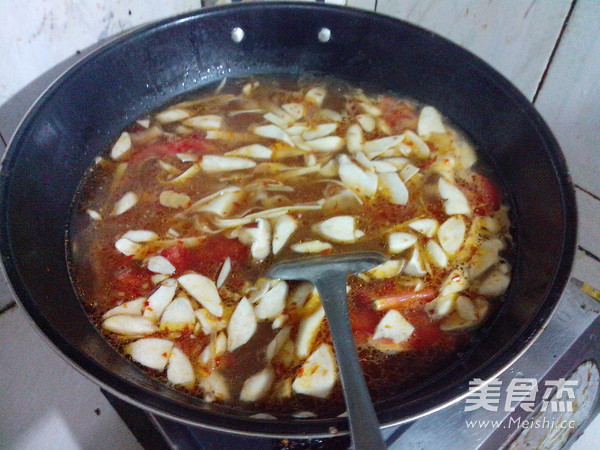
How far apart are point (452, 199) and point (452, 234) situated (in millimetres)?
69

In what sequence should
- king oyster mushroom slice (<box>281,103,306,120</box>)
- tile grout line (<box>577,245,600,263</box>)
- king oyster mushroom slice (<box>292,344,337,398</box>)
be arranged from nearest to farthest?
1. king oyster mushroom slice (<box>292,344,337,398</box>)
2. king oyster mushroom slice (<box>281,103,306,120</box>)
3. tile grout line (<box>577,245,600,263</box>)

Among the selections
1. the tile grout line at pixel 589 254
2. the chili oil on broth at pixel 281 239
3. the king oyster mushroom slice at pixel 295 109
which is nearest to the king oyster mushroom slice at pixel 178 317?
the chili oil on broth at pixel 281 239

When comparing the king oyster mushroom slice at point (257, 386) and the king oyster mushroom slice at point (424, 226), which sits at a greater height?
the king oyster mushroom slice at point (424, 226)

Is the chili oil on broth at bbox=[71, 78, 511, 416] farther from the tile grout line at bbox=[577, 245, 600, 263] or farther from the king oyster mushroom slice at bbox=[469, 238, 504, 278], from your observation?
the tile grout line at bbox=[577, 245, 600, 263]

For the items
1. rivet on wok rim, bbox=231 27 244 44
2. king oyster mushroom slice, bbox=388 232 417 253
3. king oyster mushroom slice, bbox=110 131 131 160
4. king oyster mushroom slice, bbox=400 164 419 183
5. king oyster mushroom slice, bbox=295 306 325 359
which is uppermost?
rivet on wok rim, bbox=231 27 244 44

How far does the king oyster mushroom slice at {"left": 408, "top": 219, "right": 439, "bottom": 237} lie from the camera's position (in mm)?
730

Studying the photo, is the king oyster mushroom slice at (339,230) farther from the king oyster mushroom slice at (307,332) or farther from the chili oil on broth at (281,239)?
the king oyster mushroom slice at (307,332)

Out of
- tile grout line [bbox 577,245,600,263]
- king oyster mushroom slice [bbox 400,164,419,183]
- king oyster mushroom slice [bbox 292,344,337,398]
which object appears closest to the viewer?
king oyster mushroom slice [bbox 292,344,337,398]

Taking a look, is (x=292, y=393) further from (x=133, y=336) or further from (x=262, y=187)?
(x=262, y=187)

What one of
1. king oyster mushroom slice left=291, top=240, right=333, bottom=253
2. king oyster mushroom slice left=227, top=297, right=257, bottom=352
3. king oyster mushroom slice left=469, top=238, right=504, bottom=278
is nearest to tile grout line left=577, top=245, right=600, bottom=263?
king oyster mushroom slice left=469, top=238, right=504, bottom=278

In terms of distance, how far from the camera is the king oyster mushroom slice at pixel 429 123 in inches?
34.5

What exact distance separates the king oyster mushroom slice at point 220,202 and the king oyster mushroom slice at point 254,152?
0.08 meters

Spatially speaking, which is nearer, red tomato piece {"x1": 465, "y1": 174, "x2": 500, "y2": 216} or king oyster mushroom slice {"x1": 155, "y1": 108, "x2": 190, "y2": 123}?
red tomato piece {"x1": 465, "y1": 174, "x2": 500, "y2": 216}

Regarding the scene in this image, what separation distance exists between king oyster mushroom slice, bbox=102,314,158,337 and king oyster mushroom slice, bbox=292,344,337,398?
0.64 ft
